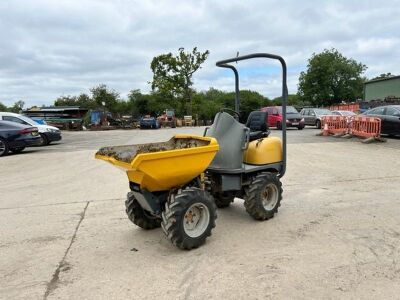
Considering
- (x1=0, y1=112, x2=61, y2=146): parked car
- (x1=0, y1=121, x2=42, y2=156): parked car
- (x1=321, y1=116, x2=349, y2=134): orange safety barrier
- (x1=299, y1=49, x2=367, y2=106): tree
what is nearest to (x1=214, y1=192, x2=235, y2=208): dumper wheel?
(x1=0, y1=121, x2=42, y2=156): parked car

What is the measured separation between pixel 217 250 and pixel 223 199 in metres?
1.56

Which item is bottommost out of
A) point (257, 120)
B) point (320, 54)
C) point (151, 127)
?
point (151, 127)

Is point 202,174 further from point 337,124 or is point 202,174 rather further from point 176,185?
point 337,124

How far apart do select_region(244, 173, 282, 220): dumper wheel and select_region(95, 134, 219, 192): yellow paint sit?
1.04m

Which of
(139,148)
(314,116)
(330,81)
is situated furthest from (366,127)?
(330,81)

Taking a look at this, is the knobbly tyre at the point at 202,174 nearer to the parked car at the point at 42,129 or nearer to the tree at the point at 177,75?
the parked car at the point at 42,129

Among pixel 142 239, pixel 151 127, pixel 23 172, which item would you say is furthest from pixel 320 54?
pixel 142 239

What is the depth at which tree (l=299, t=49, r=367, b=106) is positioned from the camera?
58031 millimetres

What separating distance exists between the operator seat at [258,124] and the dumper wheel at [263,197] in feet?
2.22

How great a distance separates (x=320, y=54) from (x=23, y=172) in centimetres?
5525

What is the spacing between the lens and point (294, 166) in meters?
10.6

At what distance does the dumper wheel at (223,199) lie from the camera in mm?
5809

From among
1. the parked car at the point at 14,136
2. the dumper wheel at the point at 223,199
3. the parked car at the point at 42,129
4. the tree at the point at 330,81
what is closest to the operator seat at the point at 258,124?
the dumper wheel at the point at 223,199

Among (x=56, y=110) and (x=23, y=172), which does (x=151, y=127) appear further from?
(x=23, y=172)
